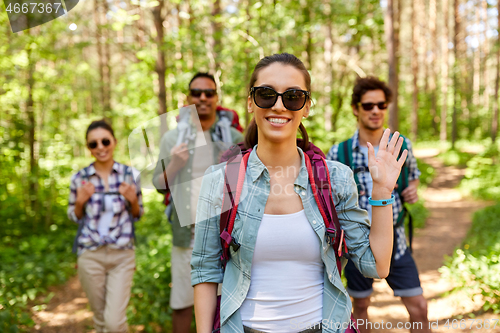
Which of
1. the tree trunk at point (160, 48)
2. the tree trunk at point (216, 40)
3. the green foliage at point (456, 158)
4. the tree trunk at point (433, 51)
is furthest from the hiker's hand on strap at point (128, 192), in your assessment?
the tree trunk at point (433, 51)

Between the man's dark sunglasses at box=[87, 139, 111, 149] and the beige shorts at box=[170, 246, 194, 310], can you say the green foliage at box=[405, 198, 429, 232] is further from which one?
the man's dark sunglasses at box=[87, 139, 111, 149]

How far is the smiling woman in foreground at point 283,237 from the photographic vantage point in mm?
1633

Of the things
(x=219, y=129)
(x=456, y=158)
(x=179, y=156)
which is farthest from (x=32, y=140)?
(x=456, y=158)

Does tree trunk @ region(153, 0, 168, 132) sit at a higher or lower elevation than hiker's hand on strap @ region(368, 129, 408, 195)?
higher

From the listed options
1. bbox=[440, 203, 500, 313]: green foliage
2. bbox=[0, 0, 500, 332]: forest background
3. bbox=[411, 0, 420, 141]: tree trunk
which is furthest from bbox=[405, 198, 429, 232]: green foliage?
bbox=[411, 0, 420, 141]: tree trunk

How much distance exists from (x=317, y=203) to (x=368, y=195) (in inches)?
56.7

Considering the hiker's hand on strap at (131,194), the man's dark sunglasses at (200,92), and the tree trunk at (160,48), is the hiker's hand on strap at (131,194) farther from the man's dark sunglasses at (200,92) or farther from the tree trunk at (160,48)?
the tree trunk at (160,48)

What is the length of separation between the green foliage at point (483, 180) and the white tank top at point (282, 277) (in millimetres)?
9397

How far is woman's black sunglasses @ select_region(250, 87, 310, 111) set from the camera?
167 cm

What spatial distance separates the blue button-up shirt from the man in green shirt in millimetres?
1425

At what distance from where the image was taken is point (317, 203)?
1.71m

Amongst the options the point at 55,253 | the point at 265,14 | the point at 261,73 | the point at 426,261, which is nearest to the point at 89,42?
the point at 265,14

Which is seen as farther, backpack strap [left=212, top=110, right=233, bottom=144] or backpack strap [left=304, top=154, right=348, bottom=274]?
backpack strap [left=212, top=110, right=233, bottom=144]

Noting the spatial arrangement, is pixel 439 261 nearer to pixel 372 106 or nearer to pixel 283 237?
pixel 372 106
